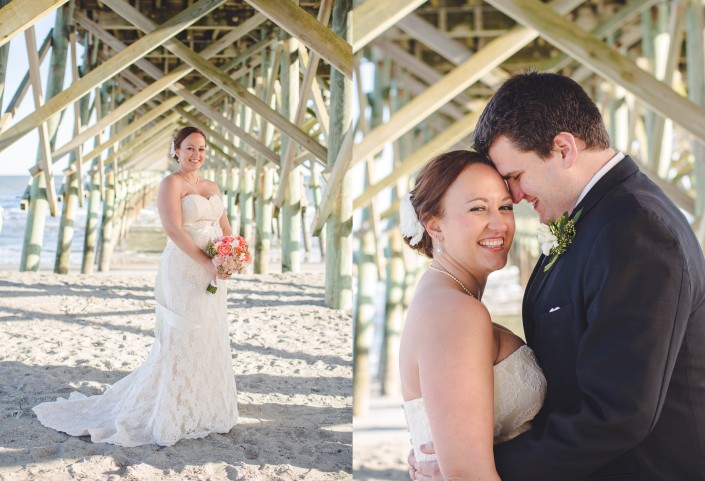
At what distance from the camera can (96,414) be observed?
2.86 metres

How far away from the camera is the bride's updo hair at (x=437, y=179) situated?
1278mm

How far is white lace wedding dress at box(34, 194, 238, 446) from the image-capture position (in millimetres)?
2805

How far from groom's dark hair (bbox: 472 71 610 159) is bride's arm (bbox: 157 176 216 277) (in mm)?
1836

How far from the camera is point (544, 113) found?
1.16 metres

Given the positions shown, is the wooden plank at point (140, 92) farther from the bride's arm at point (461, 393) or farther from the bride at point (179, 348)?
the bride's arm at point (461, 393)

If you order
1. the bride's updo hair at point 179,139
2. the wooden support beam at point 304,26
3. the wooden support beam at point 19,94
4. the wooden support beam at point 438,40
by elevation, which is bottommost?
the bride's updo hair at point 179,139

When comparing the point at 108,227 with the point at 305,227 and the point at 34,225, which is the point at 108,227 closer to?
the point at 34,225

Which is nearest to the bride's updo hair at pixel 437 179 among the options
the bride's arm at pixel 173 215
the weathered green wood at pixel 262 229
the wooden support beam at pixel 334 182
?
the bride's arm at pixel 173 215

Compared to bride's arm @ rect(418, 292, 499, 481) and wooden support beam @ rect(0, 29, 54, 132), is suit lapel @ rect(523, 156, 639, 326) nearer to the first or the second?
bride's arm @ rect(418, 292, 499, 481)

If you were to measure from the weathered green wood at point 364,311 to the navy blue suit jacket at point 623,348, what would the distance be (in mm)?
5010

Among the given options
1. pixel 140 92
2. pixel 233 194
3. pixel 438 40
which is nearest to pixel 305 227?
pixel 233 194

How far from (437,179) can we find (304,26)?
1849mm

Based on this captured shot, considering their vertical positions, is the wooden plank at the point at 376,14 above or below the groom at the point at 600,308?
above

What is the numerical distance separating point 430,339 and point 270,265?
3.27 metres
